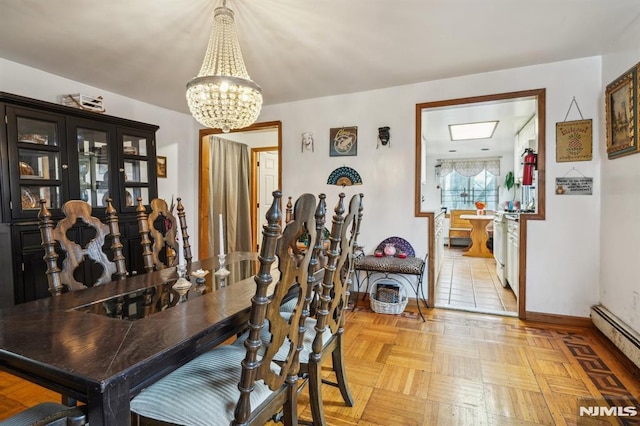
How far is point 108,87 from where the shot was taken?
344cm

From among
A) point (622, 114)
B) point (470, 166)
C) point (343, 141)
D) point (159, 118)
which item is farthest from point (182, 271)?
point (470, 166)

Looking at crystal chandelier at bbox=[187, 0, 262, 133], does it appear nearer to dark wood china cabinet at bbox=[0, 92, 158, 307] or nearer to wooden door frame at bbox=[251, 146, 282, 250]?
dark wood china cabinet at bbox=[0, 92, 158, 307]

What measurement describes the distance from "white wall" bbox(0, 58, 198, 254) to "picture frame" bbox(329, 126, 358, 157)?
202 cm

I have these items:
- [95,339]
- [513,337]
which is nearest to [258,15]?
[95,339]

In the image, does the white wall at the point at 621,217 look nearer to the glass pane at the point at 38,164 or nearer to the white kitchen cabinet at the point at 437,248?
the white kitchen cabinet at the point at 437,248

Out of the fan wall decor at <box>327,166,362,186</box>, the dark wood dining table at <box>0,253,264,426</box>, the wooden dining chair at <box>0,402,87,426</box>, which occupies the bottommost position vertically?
the wooden dining chair at <box>0,402,87,426</box>

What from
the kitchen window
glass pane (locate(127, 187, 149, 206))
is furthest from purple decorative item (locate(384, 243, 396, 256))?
the kitchen window

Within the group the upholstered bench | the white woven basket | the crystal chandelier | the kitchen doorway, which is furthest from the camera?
the white woven basket

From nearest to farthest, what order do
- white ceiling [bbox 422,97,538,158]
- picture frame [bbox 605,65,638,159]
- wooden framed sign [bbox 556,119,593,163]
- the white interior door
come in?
picture frame [bbox 605,65,638,159] < wooden framed sign [bbox 556,119,593,163] < white ceiling [bbox 422,97,538,158] < the white interior door

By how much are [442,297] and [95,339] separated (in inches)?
136

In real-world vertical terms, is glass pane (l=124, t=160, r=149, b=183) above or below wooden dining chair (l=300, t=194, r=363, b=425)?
above

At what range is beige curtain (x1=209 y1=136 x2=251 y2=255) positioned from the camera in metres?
5.04

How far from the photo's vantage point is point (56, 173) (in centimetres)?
279

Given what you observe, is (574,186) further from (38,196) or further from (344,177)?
(38,196)
